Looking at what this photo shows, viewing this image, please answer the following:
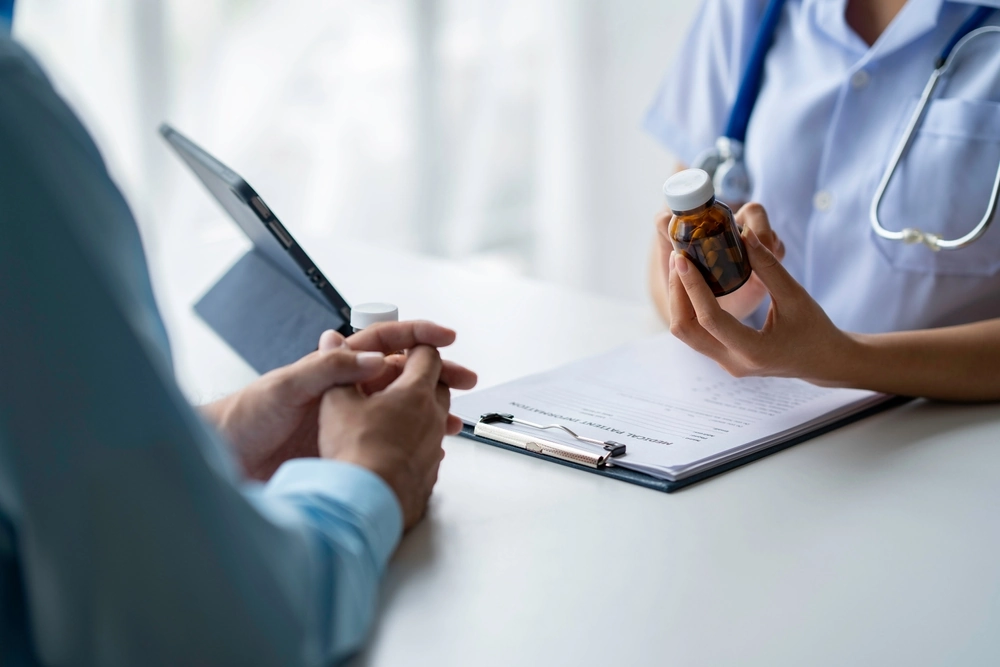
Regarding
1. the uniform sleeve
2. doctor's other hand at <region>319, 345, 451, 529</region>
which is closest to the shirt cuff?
doctor's other hand at <region>319, 345, 451, 529</region>

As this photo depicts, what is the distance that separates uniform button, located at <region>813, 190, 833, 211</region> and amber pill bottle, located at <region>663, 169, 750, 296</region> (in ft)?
1.35

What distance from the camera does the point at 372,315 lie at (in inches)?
31.5

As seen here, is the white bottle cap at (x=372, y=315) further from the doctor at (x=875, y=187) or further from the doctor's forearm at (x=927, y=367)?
the doctor's forearm at (x=927, y=367)

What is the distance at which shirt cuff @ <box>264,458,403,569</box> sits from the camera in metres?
0.55

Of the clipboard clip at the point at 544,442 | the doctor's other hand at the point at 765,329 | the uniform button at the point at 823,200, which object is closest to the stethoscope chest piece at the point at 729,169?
the uniform button at the point at 823,200

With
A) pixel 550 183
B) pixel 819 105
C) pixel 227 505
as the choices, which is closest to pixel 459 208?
pixel 550 183

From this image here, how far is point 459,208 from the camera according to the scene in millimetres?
3051

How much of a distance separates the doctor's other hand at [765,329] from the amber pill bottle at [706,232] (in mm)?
11

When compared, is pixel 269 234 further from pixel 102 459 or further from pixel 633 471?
pixel 102 459

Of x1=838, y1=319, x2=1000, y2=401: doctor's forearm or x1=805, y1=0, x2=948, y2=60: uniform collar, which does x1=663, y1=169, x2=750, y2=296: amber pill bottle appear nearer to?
x1=838, y1=319, x2=1000, y2=401: doctor's forearm

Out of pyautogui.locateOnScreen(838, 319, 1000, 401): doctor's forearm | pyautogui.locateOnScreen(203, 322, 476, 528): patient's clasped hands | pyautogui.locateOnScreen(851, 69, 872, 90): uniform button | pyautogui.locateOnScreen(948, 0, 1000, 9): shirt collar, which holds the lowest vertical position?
pyautogui.locateOnScreen(838, 319, 1000, 401): doctor's forearm

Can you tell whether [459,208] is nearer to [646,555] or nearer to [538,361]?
[538,361]

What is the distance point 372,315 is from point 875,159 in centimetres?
68

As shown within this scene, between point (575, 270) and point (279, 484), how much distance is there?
2.70 meters
